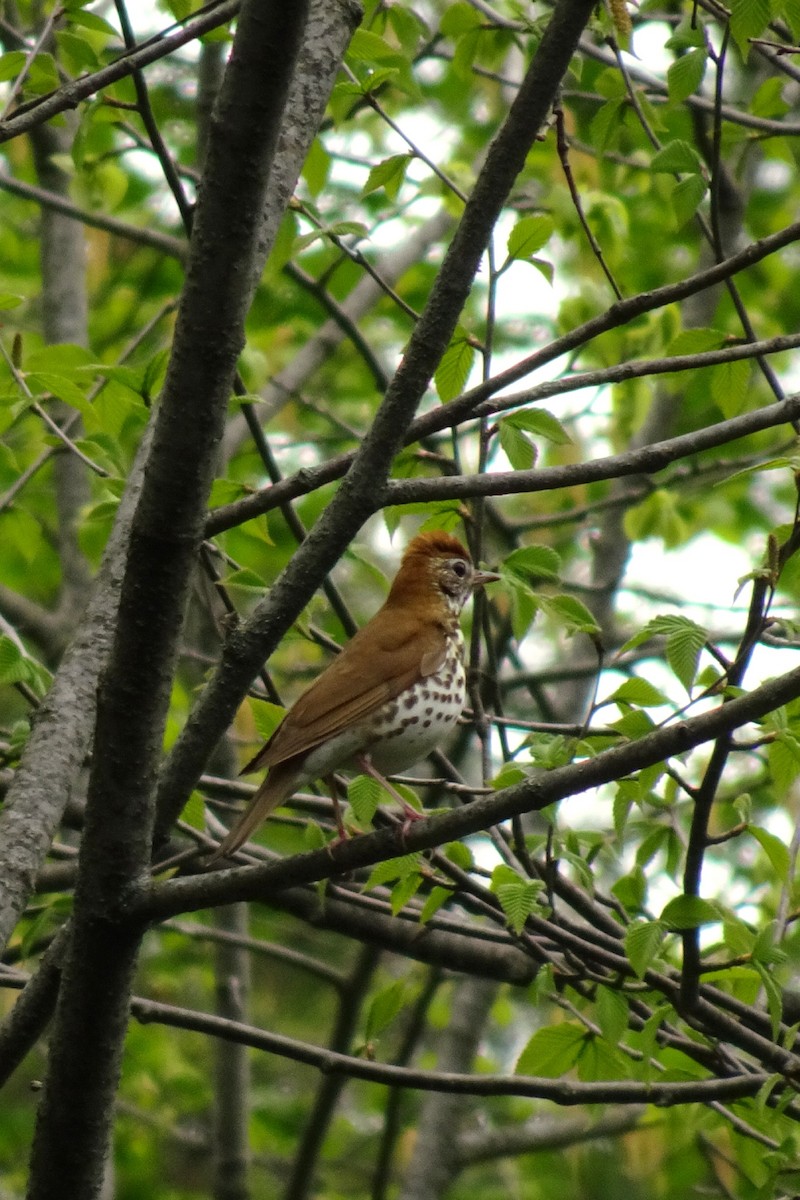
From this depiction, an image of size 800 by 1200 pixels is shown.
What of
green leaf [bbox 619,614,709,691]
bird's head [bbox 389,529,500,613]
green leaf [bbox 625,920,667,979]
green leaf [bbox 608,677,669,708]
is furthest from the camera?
bird's head [bbox 389,529,500,613]

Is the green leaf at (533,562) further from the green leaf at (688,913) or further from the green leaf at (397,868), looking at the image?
the green leaf at (688,913)

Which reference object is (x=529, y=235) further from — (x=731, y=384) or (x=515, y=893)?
(x=515, y=893)

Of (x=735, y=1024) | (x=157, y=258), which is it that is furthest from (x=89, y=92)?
(x=157, y=258)

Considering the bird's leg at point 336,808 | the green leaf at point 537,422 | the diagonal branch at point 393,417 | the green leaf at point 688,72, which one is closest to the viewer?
the diagonal branch at point 393,417

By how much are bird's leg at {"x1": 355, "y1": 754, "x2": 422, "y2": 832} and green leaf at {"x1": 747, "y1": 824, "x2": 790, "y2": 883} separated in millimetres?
815

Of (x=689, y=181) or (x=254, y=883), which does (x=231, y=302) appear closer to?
(x=254, y=883)

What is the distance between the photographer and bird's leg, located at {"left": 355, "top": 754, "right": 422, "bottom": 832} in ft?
13.4

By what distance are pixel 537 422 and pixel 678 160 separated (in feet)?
2.50

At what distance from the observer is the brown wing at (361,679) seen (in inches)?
171

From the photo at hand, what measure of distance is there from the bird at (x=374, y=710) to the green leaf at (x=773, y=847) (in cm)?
93

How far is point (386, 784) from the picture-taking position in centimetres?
433

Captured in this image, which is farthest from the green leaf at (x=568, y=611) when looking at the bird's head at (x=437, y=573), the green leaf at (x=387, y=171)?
the bird's head at (x=437, y=573)

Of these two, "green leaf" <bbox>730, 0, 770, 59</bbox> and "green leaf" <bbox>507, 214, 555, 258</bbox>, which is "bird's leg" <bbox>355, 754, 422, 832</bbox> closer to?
"green leaf" <bbox>507, 214, 555, 258</bbox>

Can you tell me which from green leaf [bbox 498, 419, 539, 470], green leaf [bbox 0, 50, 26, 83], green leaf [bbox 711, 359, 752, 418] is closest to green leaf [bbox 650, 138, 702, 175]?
green leaf [bbox 711, 359, 752, 418]
